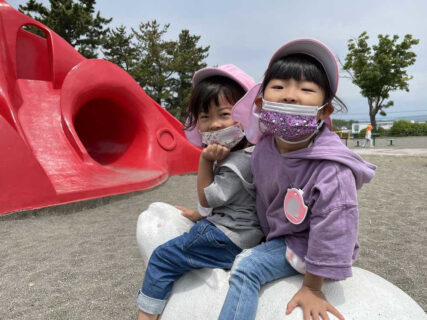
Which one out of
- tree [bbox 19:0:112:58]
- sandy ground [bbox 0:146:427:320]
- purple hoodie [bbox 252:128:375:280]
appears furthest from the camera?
tree [bbox 19:0:112:58]

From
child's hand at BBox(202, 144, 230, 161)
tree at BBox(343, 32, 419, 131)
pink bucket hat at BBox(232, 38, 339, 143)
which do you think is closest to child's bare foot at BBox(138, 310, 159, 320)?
child's hand at BBox(202, 144, 230, 161)

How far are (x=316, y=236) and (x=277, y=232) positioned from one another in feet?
0.78

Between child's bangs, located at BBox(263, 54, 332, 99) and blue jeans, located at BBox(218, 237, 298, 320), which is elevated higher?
child's bangs, located at BBox(263, 54, 332, 99)

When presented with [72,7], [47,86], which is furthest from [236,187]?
[72,7]

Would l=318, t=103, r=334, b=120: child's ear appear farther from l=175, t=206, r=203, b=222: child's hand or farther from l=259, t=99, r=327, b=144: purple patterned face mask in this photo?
l=175, t=206, r=203, b=222: child's hand

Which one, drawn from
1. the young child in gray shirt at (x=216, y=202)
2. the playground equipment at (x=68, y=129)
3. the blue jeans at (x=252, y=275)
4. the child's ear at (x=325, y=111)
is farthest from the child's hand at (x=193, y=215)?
the playground equipment at (x=68, y=129)

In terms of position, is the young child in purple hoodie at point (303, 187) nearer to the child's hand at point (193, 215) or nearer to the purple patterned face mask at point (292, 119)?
the purple patterned face mask at point (292, 119)

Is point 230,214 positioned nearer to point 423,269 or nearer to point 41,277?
point 41,277

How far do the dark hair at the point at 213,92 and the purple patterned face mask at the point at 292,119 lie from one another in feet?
1.09

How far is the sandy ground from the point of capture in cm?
248

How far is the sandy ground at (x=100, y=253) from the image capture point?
2.48 m

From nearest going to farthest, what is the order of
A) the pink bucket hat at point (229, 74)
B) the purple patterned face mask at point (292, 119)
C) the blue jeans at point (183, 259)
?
the purple patterned face mask at point (292, 119)
the blue jeans at point (183, 259)
the pink bucket hat at point (229, 74)

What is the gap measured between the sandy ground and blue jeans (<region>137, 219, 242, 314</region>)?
893mm

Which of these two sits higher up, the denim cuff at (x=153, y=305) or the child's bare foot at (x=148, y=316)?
the denim cuff at (x=153, y=305)
